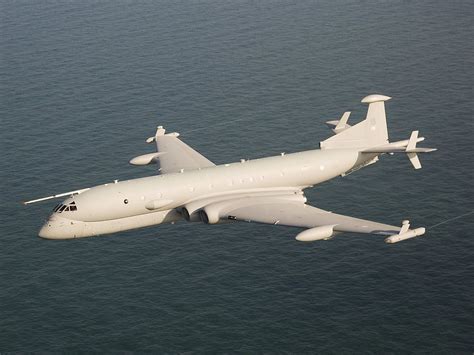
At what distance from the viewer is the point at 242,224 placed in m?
116

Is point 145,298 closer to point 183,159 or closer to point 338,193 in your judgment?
point 183,159

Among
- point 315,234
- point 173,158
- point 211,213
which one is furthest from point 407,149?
point 173,158

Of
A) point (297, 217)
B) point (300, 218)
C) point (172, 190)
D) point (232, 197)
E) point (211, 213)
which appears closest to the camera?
point (300, 218)

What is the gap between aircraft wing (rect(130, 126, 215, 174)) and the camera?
96.5m

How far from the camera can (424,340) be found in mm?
96000

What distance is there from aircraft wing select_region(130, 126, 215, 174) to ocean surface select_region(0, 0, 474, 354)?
16032mm

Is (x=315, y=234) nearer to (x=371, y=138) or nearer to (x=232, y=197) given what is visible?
(x=232, y=197)

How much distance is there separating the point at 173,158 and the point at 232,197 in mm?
14744

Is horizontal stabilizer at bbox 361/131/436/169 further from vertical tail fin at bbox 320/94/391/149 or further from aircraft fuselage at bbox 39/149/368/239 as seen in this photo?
aircraft fuselage at bbox 39/149/368/239

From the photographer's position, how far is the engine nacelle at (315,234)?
74.4m

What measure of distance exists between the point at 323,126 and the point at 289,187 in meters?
55.1

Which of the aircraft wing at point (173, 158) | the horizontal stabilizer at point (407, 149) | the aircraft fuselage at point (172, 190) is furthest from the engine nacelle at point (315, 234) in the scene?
the aircraft wing at point (173, 158)

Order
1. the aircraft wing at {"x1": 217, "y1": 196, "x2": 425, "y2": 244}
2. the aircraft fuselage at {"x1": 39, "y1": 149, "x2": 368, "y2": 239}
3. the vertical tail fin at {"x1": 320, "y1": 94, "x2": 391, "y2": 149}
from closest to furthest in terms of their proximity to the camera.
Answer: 1. the aircraft wing at {"x1": 217, "y1": 196, "x2": 425, "y2": 244}
2. the aircraft fuselage at {"x1": 39, "y1": 149, "x2": 368, "y2": 239}
3. the vertical tail fin at {"x1": 320, "y1": 94, "x2": 391, "y2": 149}

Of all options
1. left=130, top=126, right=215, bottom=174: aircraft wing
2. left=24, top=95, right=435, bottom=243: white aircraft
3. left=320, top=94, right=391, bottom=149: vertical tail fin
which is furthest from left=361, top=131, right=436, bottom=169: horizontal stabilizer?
left=130, top=126, right=215, bottom=174: aircraft wing
